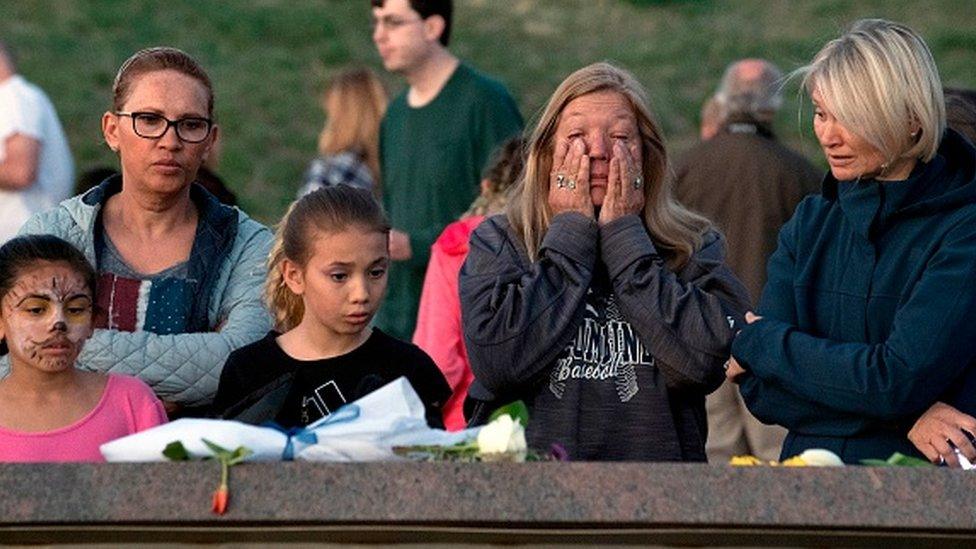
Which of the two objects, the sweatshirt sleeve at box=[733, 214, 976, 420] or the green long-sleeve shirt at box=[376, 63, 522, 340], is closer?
the sweatshirt sleeve at box=[733, 214, 976, 420]

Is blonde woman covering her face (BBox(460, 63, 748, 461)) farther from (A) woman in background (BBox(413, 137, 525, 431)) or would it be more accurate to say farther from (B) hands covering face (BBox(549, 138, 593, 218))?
(A) woman in background (BBox(413, 137, 525, 431))

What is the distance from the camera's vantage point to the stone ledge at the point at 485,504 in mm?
5246

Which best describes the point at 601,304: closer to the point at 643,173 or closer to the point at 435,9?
the point at 643,173

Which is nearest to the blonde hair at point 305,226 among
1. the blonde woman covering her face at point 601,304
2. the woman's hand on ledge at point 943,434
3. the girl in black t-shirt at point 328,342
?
the girl in black t-shirt at point 328,342

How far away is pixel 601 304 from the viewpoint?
20.3 ft

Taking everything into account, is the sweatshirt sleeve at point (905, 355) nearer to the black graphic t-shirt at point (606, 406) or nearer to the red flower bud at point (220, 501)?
the black graphic t-shirt at point (606, 406)

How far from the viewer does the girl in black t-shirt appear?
6.06 m

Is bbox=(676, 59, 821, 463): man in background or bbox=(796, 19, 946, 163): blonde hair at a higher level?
bbox=(796, 19, 946, 163): blonde hair

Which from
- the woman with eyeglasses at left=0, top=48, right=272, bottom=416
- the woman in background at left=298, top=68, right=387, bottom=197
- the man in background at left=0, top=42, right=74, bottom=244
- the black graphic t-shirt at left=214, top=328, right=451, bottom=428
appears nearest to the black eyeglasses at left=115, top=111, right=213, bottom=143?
the woman with eyeglasses at left=0, top=48, right=272, bottom=416

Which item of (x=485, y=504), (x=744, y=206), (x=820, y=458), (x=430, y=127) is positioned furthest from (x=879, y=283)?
(x=430, y=127)

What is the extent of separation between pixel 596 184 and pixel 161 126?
3.76ft

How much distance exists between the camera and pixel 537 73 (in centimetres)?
2014

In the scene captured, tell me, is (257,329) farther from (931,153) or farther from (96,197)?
(931,153)

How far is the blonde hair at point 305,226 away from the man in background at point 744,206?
3.80 meters
